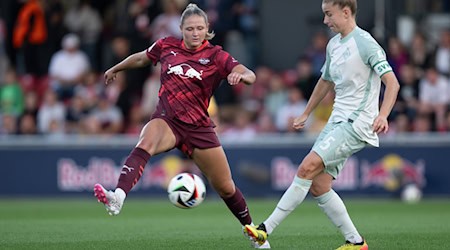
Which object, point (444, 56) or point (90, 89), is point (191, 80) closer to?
point (444, 56)

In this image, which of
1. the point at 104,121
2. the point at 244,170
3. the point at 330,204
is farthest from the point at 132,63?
the point at 104,121

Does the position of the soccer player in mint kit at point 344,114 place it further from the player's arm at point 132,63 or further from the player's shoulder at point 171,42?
the player's arm at point 132,63

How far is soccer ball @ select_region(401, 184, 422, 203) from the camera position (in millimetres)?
18562

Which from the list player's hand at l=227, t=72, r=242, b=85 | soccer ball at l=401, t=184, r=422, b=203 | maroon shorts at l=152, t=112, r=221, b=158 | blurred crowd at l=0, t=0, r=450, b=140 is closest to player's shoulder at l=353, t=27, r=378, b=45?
player's hand at l=227, t=72, r=242, b=85

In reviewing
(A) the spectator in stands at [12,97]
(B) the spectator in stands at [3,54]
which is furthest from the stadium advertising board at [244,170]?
(B) the spectator in stands at [3,54]

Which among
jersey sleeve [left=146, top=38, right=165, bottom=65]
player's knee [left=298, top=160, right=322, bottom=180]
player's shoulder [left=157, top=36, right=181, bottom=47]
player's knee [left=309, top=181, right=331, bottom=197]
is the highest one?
player's shoulder [left=157, top=36, right=181, bottom=47]

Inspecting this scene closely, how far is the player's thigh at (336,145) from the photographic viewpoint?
8.90 metres

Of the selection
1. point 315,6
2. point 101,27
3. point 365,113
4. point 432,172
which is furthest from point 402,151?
point 365,113

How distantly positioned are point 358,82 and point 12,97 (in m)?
14.2

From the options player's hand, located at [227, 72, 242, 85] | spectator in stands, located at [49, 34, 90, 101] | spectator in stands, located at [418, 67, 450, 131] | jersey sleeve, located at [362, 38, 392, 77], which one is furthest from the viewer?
spectator in stands, located at [49, 34, 90, 101]

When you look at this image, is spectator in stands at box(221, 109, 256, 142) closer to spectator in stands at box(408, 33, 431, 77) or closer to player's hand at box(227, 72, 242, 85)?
spectator in stands at box(408, 33, 431, 77)

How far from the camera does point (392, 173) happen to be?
18.9 m

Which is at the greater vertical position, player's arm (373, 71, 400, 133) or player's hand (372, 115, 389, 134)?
player's arm (373, 71, 400, 133)

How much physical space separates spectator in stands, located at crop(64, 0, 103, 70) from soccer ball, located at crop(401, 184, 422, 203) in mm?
8266
